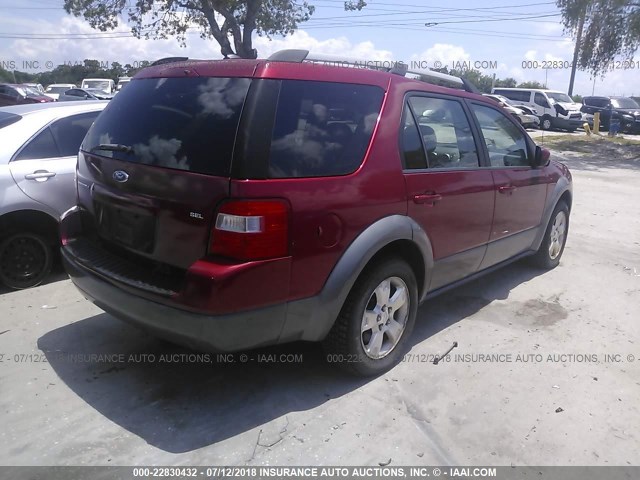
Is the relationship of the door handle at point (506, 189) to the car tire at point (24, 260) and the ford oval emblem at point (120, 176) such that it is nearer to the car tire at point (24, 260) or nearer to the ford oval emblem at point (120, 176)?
the ford oval emblem at point (120, 176)

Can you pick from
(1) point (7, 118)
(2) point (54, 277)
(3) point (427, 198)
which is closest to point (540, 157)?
(3) point (427, 198)

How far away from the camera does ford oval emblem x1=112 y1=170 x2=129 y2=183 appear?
2.92m

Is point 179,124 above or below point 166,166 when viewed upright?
above

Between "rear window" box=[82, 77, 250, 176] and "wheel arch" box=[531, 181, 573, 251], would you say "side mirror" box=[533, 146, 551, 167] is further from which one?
"rear window" box=[82, 77, 250, 176]

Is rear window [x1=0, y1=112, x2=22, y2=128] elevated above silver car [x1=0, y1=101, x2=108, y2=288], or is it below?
above

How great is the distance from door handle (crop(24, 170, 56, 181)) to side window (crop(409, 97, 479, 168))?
10.2 feet

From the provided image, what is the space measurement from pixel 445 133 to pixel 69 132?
3327mm

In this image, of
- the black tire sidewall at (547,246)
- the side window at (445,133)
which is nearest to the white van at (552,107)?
the black tire sidewall at (547,246)

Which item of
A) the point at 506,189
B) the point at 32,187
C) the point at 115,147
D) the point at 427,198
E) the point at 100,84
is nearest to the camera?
the point at 115,147

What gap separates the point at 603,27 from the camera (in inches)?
732

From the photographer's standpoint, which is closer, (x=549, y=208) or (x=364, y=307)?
(x=364, y=307)

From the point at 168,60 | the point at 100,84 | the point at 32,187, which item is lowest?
the point at 32,187

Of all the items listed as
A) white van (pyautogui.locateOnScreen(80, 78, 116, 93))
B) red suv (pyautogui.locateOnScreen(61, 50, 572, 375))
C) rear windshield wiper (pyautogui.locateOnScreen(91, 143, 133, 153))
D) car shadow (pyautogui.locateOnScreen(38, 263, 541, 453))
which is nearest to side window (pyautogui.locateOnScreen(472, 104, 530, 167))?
red suv (pyautogui.locateOnScreen(61, 50, 572, 375))

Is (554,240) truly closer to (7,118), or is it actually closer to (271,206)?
(271,206)
